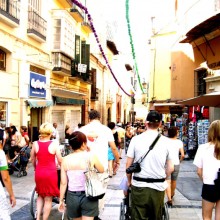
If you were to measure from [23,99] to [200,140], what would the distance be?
6.96m

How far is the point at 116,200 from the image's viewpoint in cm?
780

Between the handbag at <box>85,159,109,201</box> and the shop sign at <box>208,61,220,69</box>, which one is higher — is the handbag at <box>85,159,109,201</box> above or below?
below

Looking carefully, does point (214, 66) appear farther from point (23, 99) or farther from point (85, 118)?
point (85, 118)

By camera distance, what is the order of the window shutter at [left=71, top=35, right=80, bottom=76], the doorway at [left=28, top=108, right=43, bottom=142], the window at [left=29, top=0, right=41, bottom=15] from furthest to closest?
the window shutter at [left=71, top=35, right=80, bottom=76]
the doorway at [left=28, top=108, right=43, bottom=142]
the window at [left=29, top=0, right=41, bottom=15]

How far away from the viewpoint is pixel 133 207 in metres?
4.55

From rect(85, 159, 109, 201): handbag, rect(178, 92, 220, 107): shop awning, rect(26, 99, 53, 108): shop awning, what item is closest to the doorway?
rect(26, 99, 53, 108): shop awning

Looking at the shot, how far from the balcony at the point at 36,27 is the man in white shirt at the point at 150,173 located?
1189cm

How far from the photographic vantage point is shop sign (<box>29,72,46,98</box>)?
52.2 ft

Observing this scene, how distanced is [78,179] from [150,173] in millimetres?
856

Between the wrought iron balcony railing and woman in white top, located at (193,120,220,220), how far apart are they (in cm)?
984

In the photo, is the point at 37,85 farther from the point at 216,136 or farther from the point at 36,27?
the point at 216,136

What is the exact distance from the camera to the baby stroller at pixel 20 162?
35.3 feet

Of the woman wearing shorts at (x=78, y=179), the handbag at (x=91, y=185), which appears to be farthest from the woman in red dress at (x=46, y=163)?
the handbag at (x=91, y=185)

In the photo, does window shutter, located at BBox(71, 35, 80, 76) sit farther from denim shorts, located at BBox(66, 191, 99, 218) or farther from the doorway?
denim shorts, located at BBox(66, 191, 99, 218)
